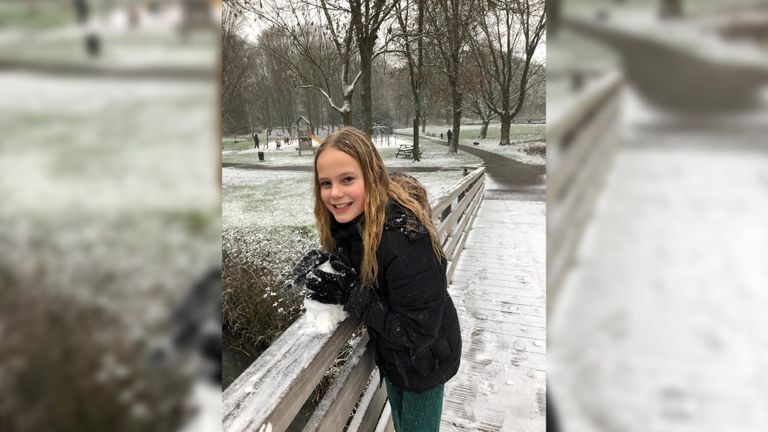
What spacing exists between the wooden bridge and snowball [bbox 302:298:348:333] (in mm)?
13

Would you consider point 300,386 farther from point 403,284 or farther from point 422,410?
point 422,410

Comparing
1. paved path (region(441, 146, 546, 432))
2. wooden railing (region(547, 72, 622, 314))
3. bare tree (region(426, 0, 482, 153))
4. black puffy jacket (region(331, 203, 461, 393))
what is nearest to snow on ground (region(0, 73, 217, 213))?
wooden railing (region(547, 72, 622, 314))

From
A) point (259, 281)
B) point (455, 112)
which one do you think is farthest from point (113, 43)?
point (259, 281)

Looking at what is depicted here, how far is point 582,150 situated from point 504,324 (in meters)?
1.33

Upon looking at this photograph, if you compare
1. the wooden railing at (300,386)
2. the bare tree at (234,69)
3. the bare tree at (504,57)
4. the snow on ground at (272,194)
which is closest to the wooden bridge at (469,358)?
the wooden railing at (300,386)

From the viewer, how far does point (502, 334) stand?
4.47 ft

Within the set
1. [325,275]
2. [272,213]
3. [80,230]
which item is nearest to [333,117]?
[325,275]

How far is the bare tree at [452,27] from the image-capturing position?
1.16 meters

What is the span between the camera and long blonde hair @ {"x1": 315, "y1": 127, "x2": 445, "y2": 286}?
64 centimetres

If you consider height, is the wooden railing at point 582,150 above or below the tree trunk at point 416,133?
below

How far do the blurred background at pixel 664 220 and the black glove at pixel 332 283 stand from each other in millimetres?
491

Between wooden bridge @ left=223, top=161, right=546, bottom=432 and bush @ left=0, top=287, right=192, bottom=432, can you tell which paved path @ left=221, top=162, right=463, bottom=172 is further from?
bush @ left=0, top=287, right=192, bottom=432

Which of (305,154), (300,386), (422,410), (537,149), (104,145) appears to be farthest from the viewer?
(305,154)

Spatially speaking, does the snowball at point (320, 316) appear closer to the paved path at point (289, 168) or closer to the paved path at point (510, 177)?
the paved path at point (510, 177)
